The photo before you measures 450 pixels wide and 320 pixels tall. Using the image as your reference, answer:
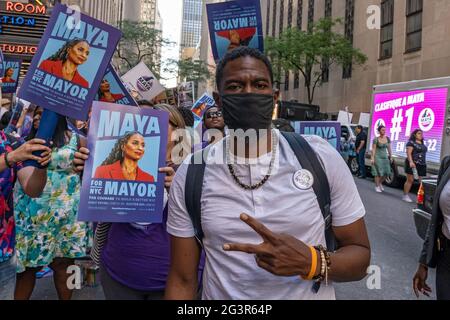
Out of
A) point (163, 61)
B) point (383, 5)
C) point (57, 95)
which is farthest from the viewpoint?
point (163, 61)

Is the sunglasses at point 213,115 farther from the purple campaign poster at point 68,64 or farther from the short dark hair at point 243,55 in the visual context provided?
the short dark hair at point 243,55

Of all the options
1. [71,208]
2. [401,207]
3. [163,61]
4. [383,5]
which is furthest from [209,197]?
[163,61]

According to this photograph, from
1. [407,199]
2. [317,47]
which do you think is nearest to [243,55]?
[407,199]

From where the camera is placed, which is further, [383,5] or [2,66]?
[383,5]

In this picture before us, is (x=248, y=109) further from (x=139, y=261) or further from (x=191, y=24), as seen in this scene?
(x=191, y=24)

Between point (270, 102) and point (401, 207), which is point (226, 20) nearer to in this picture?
point (270, 102)

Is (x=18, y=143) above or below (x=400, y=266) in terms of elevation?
above

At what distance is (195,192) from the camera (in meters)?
1.75

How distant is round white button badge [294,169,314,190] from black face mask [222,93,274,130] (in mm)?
324

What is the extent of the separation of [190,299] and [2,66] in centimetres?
177

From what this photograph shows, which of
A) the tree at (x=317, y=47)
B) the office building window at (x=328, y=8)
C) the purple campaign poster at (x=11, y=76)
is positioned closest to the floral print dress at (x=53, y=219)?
the purple campaign poster at (x=11, y=76)

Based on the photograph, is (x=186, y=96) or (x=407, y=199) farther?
(x=407, y=199)

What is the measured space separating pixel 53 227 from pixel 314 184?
9.05 feet
